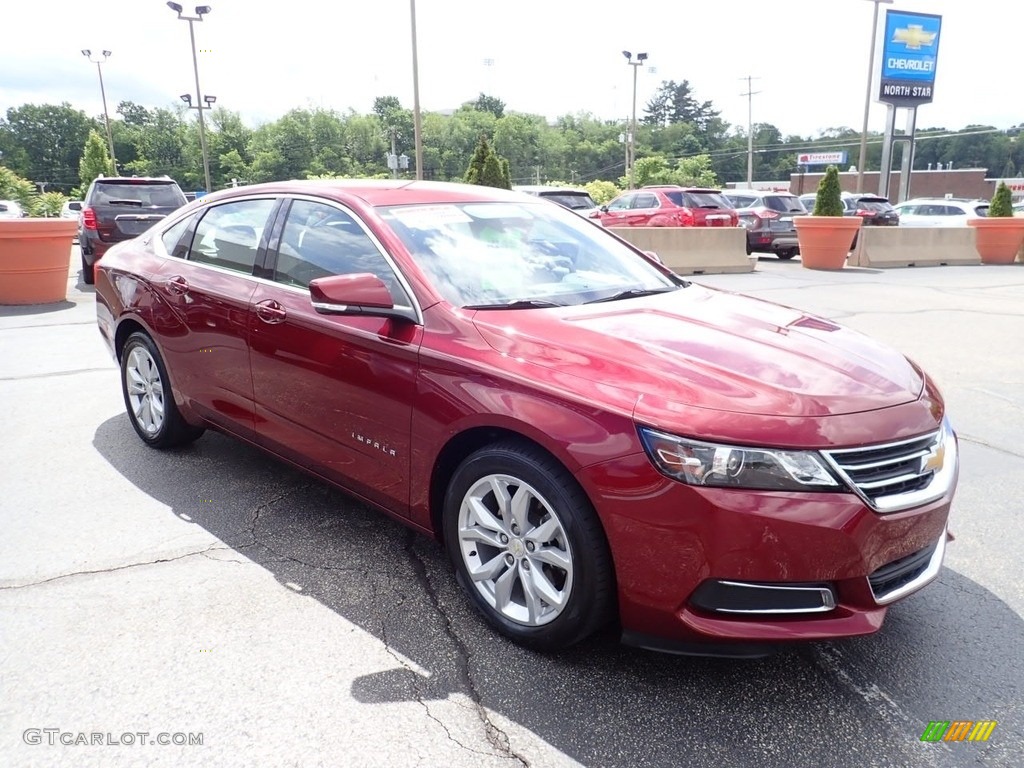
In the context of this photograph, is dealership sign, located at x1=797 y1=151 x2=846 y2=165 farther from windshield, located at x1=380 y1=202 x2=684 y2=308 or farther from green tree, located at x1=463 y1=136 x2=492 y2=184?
windshield, located at x1=380 y1=202 x2=684 y2=308

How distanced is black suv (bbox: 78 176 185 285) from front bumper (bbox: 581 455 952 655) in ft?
40.9

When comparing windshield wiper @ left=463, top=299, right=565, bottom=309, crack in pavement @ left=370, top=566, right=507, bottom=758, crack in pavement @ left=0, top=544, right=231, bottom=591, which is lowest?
crack in pavement @ left=370, top=566, right=507, bottom=758

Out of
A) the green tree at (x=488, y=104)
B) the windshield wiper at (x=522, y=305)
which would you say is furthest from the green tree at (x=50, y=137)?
the windshield wiper at (x=522, y=305)

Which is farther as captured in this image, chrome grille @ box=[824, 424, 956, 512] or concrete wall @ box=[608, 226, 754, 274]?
concrete wall @ box=[608, 226, 754, 274]

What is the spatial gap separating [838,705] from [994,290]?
1343 centimetres

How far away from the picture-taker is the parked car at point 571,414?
2305mm

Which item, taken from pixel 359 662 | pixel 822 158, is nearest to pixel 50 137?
pixel 822 158

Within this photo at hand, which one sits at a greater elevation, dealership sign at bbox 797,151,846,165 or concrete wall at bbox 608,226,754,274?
dealership sign at bbox 797,151,846,165

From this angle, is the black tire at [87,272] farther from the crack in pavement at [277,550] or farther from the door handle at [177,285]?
the crack in pavement at [277,550]

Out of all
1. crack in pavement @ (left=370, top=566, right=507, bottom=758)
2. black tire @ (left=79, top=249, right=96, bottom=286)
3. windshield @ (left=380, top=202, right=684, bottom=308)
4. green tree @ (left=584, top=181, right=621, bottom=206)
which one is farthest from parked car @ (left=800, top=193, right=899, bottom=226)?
green tree @ (left=584, top=181, right=621, bottom=206)

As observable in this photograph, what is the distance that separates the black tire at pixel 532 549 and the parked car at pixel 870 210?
73.2 ft

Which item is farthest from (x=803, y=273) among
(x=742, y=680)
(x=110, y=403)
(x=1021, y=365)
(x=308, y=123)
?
(x=308, y=123)

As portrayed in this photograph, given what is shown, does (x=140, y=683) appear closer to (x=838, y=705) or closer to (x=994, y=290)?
(x=838, y=705)

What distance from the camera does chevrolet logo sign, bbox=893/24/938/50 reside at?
41.7 metres
